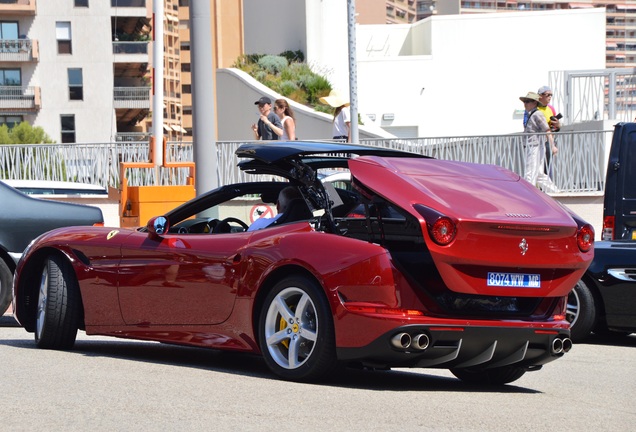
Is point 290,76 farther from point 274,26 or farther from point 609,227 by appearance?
point 609,227

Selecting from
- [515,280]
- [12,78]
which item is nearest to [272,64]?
[515,280]

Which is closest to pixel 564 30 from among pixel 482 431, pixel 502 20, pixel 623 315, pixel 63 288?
pixel 502 20

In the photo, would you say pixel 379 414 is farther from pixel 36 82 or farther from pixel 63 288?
pixel 36 82

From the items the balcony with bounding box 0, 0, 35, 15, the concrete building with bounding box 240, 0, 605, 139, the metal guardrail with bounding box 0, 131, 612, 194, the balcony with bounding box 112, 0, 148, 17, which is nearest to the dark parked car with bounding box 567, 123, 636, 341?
the metal guardrail with bounding box 0, 131, 612, 194

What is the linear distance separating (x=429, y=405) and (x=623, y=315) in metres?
5.18

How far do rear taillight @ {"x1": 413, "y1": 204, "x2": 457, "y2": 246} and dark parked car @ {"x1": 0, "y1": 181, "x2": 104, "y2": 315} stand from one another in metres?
6.01

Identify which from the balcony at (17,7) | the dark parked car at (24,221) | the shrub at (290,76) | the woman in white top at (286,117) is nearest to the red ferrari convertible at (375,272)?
the dark parked car at (24,221)

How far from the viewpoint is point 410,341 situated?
7.66 meters

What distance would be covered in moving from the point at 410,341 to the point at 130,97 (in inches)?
3260

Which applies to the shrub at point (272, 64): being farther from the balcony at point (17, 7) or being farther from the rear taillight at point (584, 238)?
the balcony at point (17, 7)

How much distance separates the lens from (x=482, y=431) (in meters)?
6.54

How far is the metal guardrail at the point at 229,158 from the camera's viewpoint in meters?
24.7

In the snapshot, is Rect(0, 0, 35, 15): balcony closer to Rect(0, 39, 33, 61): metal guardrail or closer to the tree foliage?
Rect(0, 39, 33, 61): metal guardrail

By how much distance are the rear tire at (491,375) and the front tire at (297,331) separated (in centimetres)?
120
